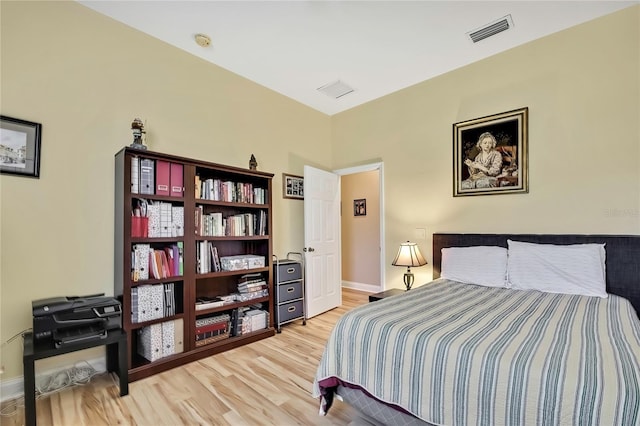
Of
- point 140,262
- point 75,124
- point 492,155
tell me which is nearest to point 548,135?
point 492,155

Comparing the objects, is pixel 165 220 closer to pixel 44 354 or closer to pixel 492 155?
pixel 44 354

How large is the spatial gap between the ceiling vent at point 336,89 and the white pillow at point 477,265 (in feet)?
7.78

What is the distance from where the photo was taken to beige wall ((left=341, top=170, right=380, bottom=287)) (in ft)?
17.6

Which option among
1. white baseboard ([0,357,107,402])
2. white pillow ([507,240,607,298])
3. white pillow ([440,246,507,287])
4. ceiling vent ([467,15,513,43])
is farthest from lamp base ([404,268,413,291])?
white baseboard ([0,357,107,402])

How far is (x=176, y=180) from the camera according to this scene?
263cm

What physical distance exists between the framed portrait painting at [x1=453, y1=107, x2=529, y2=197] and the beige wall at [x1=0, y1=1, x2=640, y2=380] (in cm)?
8

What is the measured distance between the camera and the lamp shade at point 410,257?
10.9ft

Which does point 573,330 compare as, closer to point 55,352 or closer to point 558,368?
point 558,368

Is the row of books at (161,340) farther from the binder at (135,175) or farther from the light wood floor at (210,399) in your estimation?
the binder at (135,175)

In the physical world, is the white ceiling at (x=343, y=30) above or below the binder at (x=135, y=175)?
above

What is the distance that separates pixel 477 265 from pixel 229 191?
2573 mm

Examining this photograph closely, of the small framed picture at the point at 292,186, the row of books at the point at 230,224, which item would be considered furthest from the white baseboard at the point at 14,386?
the small framed picture at the point at 292,186

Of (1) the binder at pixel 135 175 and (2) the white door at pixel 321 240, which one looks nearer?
(1) the binder at pixel 135 175

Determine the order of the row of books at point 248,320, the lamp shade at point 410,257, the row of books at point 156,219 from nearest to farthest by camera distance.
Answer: the row of books at point 156,219, the row of books at point 248,320, the lamp shade at point 410,257
